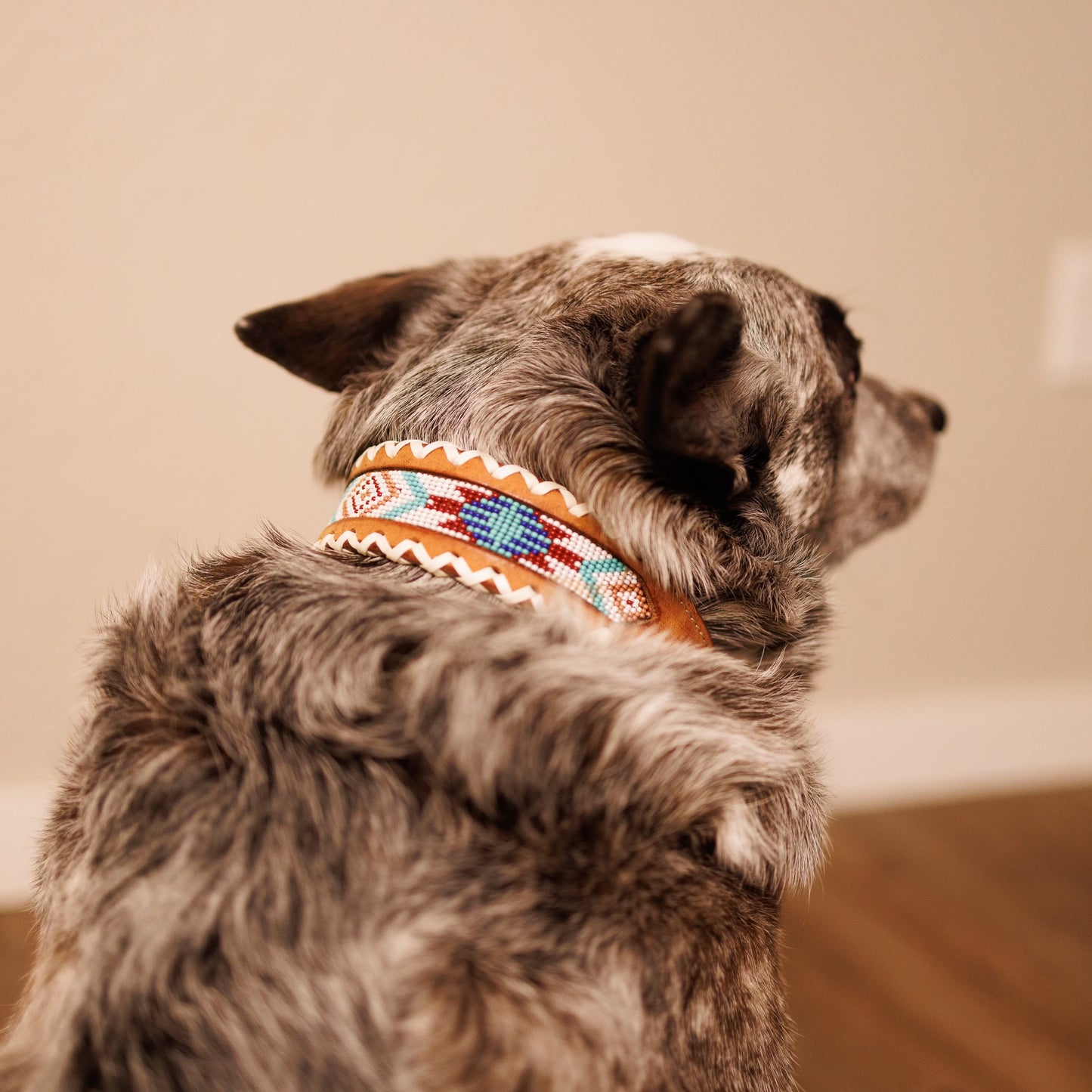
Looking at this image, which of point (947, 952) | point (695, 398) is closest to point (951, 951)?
point (947, 952)

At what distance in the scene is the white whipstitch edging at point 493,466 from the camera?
716mm

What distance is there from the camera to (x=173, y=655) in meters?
0.66

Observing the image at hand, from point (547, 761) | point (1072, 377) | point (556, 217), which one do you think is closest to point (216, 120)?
point (556, 217)

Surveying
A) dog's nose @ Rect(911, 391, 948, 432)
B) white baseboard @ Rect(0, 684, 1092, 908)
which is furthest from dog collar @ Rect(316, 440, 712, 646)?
white baseboard @ Rect(0, 684, 1092, 908)

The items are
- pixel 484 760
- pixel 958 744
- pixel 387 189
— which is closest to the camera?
pixel 484 760

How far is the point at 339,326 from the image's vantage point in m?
0.99

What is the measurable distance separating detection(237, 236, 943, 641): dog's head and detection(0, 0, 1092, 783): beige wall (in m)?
0.58

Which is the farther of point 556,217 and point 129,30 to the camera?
point 556,217

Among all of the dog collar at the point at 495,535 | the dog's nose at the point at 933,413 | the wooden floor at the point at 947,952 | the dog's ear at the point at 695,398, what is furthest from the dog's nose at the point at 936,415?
the wooden floor at the point at 947,952

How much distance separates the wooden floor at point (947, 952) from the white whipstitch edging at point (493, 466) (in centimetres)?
89

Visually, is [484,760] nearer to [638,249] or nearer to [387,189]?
[638,249]

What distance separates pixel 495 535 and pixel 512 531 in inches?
0.6

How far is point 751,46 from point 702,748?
4.41 feet

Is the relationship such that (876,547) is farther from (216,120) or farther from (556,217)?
(216,120)
